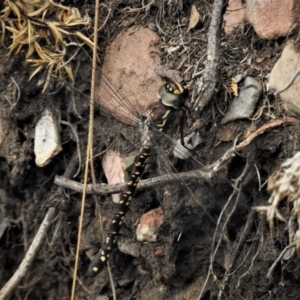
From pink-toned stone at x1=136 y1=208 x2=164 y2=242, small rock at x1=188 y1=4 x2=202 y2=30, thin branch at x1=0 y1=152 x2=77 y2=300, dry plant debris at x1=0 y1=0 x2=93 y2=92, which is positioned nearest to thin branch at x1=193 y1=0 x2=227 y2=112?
small rock at x1=188 y1=4 x2=202 y2=30

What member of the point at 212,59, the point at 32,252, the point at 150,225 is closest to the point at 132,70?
the point at 212,59

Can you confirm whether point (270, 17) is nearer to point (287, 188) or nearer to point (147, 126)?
point (147, 126)

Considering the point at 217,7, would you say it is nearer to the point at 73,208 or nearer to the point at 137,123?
the point at 137,123

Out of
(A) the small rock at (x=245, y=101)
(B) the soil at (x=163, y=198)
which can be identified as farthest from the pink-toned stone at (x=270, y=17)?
(A) the small rock at (x=245, y=101)

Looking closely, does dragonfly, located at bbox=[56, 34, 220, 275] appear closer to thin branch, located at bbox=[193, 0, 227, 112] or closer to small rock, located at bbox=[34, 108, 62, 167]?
thin branch, located at bbox=[193, 0, 227, 112]

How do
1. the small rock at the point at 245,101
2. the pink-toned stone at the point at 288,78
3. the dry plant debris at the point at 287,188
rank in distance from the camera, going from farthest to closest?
the small rock at the point at 245,101 < the pink-toned stone at the point at 288,78 < the dry plant debris at the point at 287,188

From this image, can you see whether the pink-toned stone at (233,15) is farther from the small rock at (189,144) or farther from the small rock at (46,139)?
the small rock at (46,139)
